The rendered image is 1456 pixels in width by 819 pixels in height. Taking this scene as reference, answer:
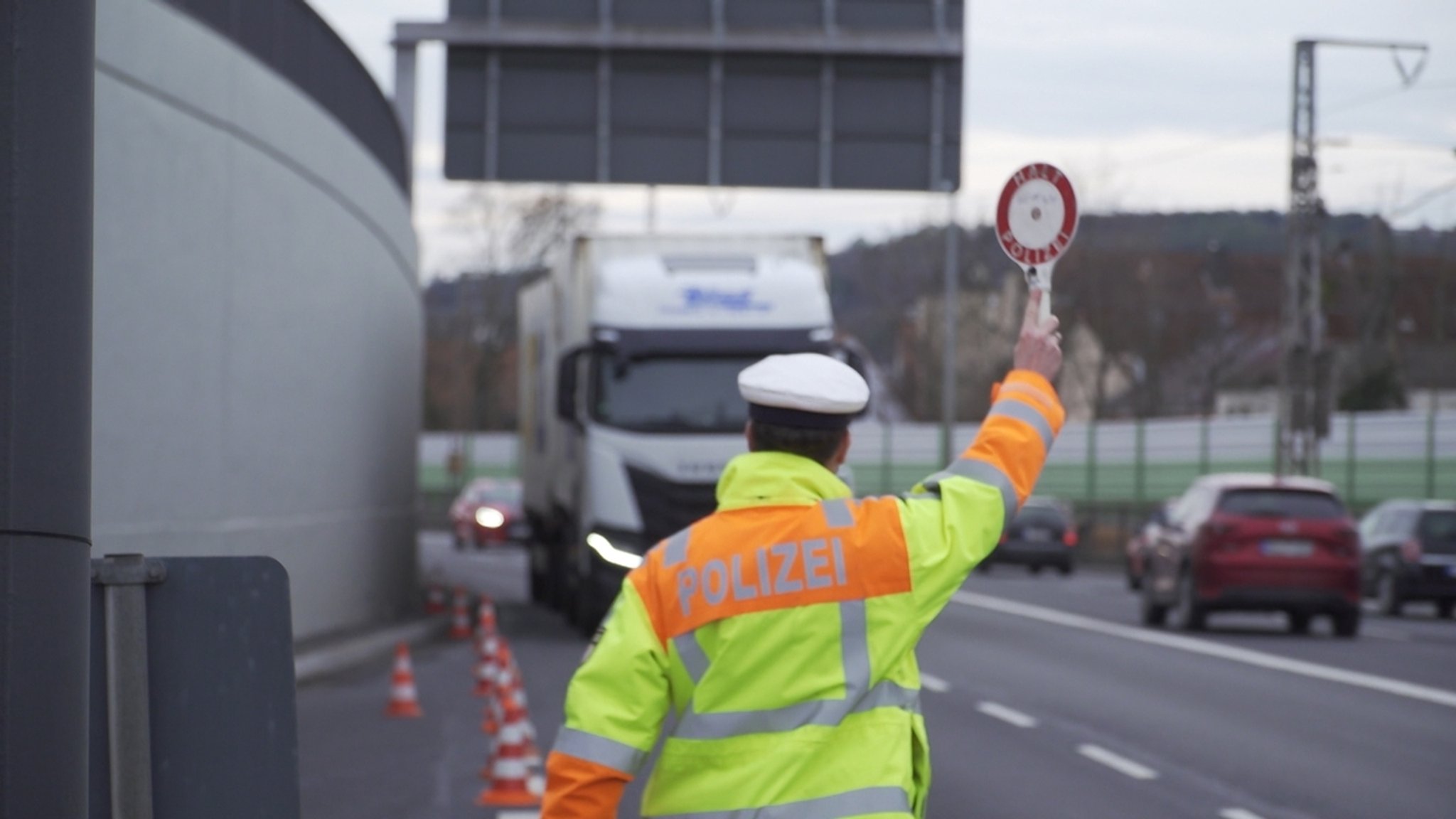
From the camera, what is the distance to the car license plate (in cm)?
2205

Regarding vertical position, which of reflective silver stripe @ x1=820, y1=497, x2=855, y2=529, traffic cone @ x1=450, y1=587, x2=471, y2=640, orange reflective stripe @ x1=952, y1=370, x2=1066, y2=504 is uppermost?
orange reflective stripe @ x1=952, y1=370, x2=1066, y2=504

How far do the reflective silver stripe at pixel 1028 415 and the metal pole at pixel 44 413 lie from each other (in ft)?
4.96

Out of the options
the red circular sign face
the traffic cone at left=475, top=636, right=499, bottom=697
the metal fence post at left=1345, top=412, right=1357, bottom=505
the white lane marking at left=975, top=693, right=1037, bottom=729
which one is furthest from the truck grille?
the metal fence post at left=1345, top=412, right=1357, bottom=505

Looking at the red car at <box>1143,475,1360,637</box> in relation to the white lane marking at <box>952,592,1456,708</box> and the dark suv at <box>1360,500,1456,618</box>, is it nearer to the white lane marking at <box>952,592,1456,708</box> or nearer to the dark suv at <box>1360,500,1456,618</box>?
the white lane marking at <box>952,592,1456,708</box>

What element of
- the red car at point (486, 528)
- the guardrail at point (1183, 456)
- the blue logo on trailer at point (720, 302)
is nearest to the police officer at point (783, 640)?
the blue logo on trailer at point (720, 302)

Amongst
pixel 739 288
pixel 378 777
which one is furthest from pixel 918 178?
pixel 378 777

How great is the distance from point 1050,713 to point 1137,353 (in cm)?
6156

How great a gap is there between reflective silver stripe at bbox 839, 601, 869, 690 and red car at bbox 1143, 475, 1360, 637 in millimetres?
18927

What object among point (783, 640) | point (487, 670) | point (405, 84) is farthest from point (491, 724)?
point (405, 84)

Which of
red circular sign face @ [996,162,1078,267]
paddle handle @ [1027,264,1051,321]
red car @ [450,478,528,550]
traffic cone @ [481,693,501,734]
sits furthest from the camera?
red car @ [450,478,528,550]

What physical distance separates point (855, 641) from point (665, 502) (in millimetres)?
15825

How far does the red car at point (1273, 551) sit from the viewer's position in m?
22.0

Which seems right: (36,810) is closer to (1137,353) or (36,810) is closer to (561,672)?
(561,672)

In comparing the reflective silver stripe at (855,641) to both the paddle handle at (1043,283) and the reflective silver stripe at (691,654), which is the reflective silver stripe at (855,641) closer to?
the reflective silver stripe at (691,654)
